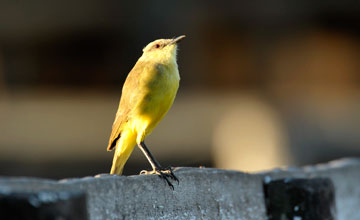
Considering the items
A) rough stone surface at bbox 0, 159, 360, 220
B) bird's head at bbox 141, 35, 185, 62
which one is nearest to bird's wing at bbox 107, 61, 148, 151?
bird's head at bbox 141, 35, 185, 62

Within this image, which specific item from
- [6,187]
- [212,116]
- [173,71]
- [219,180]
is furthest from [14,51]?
[6,187]

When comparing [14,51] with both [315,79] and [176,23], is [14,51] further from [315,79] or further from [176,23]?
[315,79]

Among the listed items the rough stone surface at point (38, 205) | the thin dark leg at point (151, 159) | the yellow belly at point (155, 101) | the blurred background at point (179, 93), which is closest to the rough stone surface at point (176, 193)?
the rough stone surface at point (38, 205)

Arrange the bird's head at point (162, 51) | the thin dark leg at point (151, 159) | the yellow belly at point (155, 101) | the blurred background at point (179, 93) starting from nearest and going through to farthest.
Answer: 1. the thin dark leg at point (151, 159)
2. the yellow belly at point (155, 101)
3. the bird's head at point (162, 51)
4. the blurred background at point (179, 93)

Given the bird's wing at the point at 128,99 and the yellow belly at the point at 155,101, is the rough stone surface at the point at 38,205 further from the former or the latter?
the bird's wing at the point at 128,99

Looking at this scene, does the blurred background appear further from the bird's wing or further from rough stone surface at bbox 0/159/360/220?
rough stone surface at bbox 0/159/360/220

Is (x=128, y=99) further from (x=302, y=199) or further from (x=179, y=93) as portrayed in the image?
(x=179, y=93)

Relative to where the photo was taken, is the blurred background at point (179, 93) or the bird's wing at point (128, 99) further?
the blurred background at point (179, 93)
